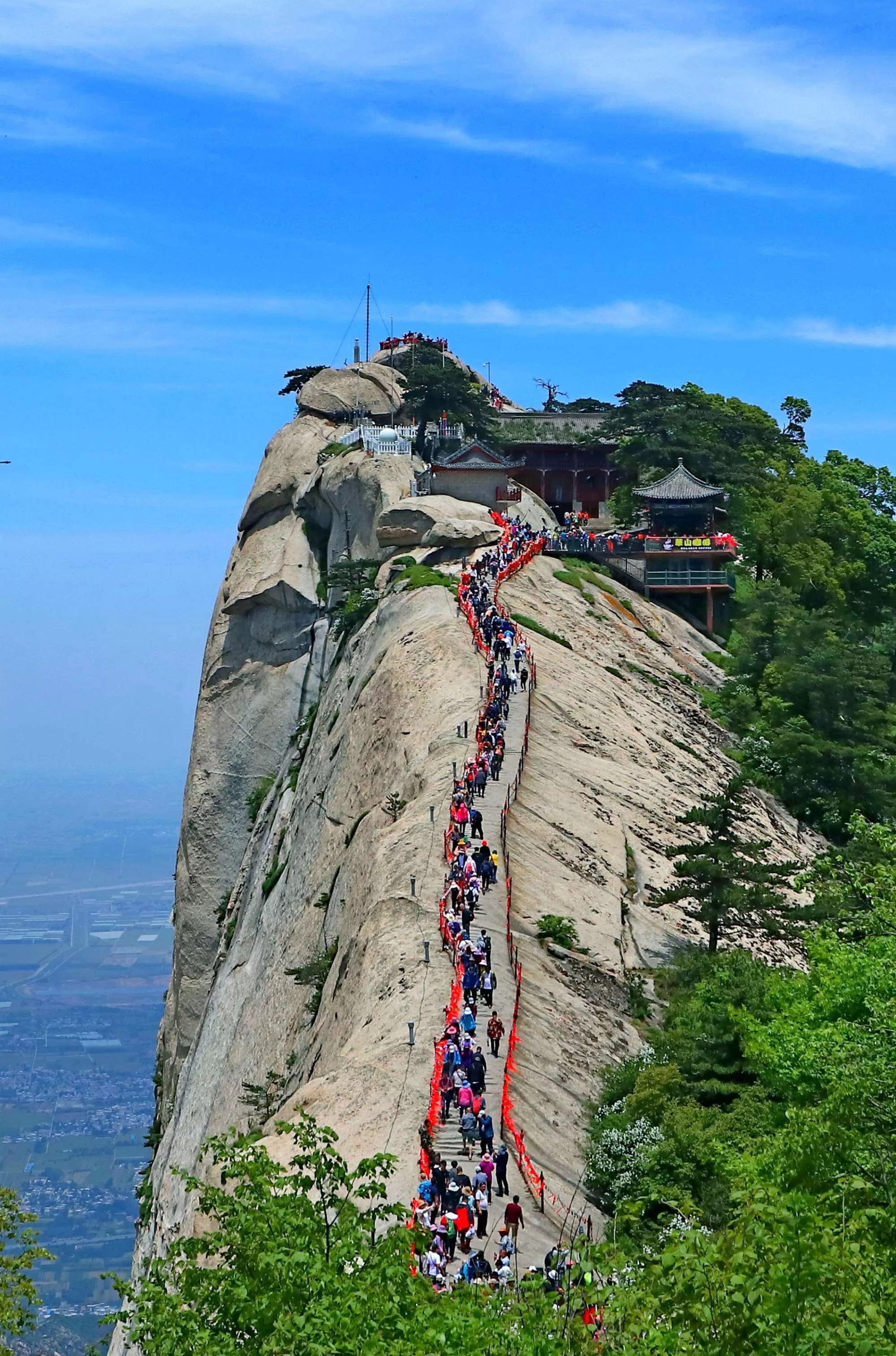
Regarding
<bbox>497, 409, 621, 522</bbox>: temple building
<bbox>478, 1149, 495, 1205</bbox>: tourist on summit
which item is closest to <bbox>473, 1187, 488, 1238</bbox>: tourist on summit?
<bbox>478, 1149, 495, 1205</bbox>: tourist on summit

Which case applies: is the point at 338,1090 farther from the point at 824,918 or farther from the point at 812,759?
the point at 812,759

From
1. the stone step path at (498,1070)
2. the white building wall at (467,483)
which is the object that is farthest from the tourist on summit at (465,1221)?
the white building wall at (467,483)

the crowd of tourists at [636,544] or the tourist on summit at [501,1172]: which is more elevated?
the crowd of tourists at [636,544]

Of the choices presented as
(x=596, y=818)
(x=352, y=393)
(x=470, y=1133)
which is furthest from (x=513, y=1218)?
(x=352, y=393)

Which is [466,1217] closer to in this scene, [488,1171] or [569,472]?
[488,1171]

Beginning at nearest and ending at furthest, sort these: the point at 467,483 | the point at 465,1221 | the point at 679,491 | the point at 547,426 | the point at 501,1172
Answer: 1. the point at 465,1221
2. the point at 501,1172
3. the point at 467,483
4. the point at 679,491
5. the point at 547,426

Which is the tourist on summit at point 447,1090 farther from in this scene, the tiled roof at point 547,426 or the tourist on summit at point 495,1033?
the tiled roof at point 547,426
